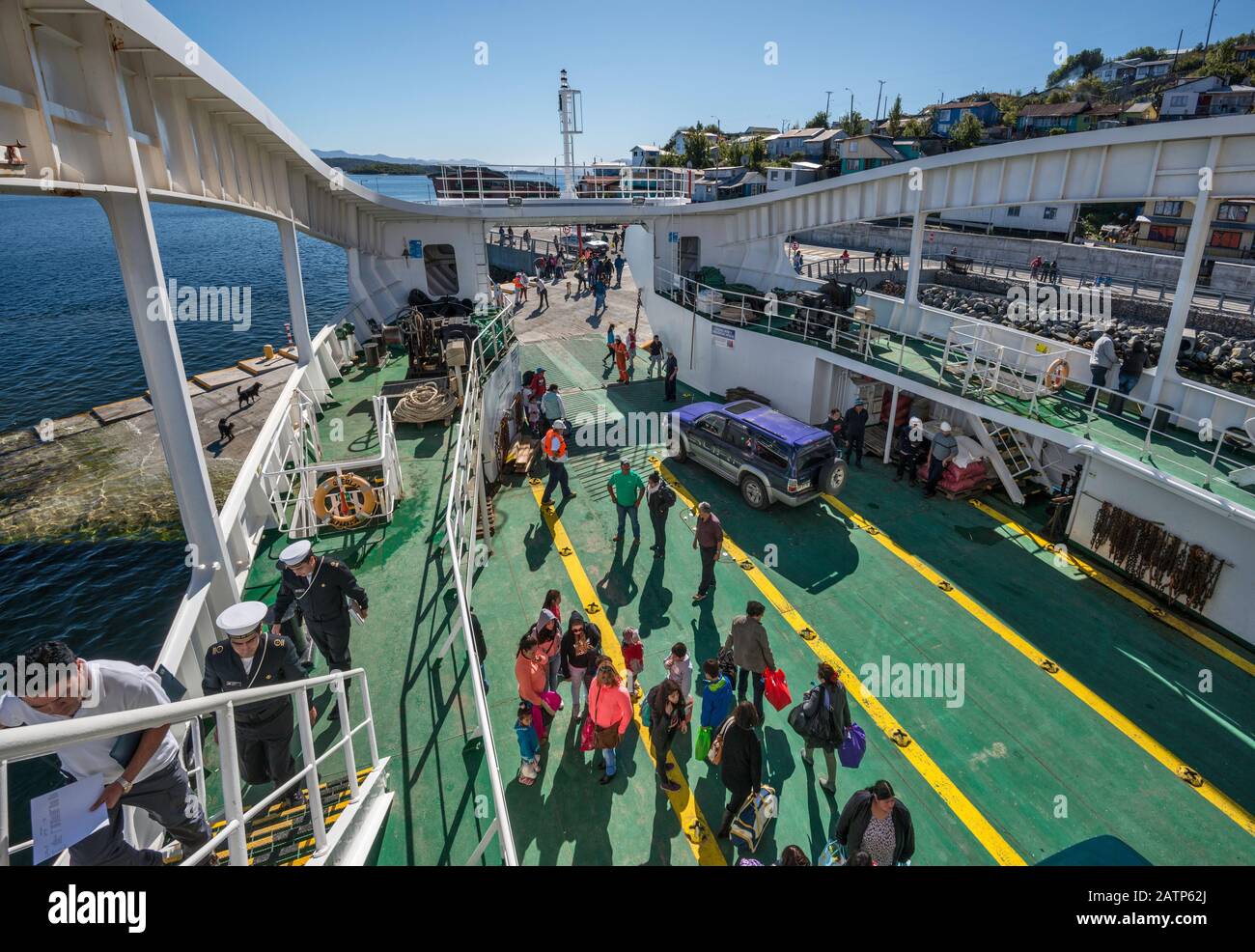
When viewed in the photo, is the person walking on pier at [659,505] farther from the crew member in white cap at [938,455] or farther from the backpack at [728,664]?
the crew member in white cap at [938,455]

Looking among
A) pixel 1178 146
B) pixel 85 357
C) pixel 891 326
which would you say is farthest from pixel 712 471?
pixel 85 357

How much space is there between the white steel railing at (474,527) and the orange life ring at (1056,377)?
10.6 m

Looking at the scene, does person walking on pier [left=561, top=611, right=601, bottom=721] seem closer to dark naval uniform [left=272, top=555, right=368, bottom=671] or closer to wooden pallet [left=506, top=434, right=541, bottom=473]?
dark naval uniform [left=272, top=555, right=368, bottom=671]

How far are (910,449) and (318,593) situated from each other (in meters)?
11.5

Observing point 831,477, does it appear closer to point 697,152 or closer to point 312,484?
point 312,484

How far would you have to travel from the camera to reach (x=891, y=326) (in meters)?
16.6

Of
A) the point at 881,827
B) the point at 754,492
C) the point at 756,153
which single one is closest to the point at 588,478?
the point at 754,492

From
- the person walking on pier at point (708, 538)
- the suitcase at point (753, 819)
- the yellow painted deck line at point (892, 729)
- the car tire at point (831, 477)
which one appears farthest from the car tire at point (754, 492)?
the suitcase at point (753, 819)

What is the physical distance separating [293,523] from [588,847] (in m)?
5.93

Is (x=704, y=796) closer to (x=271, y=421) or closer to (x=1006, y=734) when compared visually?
(x=1006, y=734)

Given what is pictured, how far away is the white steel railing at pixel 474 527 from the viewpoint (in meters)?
4.32

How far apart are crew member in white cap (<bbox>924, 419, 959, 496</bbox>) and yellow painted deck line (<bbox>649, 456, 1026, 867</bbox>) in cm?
457

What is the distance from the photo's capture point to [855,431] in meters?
13.7

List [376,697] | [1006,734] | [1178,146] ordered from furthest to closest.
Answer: [1178,146]
[1006,734]
[376,697]
